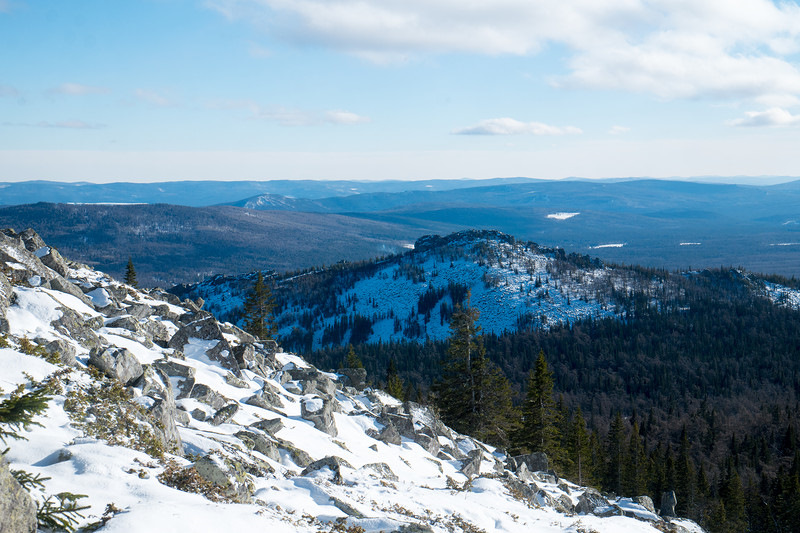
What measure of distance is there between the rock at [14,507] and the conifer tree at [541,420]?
4198 centimetres

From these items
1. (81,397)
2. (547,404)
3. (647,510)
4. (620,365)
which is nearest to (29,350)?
(81,397)

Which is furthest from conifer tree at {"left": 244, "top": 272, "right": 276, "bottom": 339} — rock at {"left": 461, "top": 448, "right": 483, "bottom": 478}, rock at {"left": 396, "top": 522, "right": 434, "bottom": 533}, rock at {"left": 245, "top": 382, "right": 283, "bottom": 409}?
rock at {"left": 396, "top": 522, "right": 434, "bottom": 533}

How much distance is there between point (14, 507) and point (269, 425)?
14.4 metres

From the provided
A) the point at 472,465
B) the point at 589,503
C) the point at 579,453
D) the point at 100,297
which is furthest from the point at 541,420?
the point at 100,297

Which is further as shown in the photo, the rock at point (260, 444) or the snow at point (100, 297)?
the snow at point (100, 297)

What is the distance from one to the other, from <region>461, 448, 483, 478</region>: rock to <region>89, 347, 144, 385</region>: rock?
50.7 feet

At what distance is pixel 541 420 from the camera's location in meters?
46.7

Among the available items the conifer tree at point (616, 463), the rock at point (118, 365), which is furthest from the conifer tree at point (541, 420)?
the rock at point (118, 365)

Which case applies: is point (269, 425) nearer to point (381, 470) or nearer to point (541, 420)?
point (381, 470)

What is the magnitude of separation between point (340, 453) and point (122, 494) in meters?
12.5

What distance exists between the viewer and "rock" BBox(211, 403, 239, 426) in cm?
2166

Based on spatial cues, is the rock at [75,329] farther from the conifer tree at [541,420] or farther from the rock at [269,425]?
the conifer tree at [541,420]

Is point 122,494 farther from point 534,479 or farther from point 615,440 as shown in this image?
point 615,440

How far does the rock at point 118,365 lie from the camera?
19.4 m
